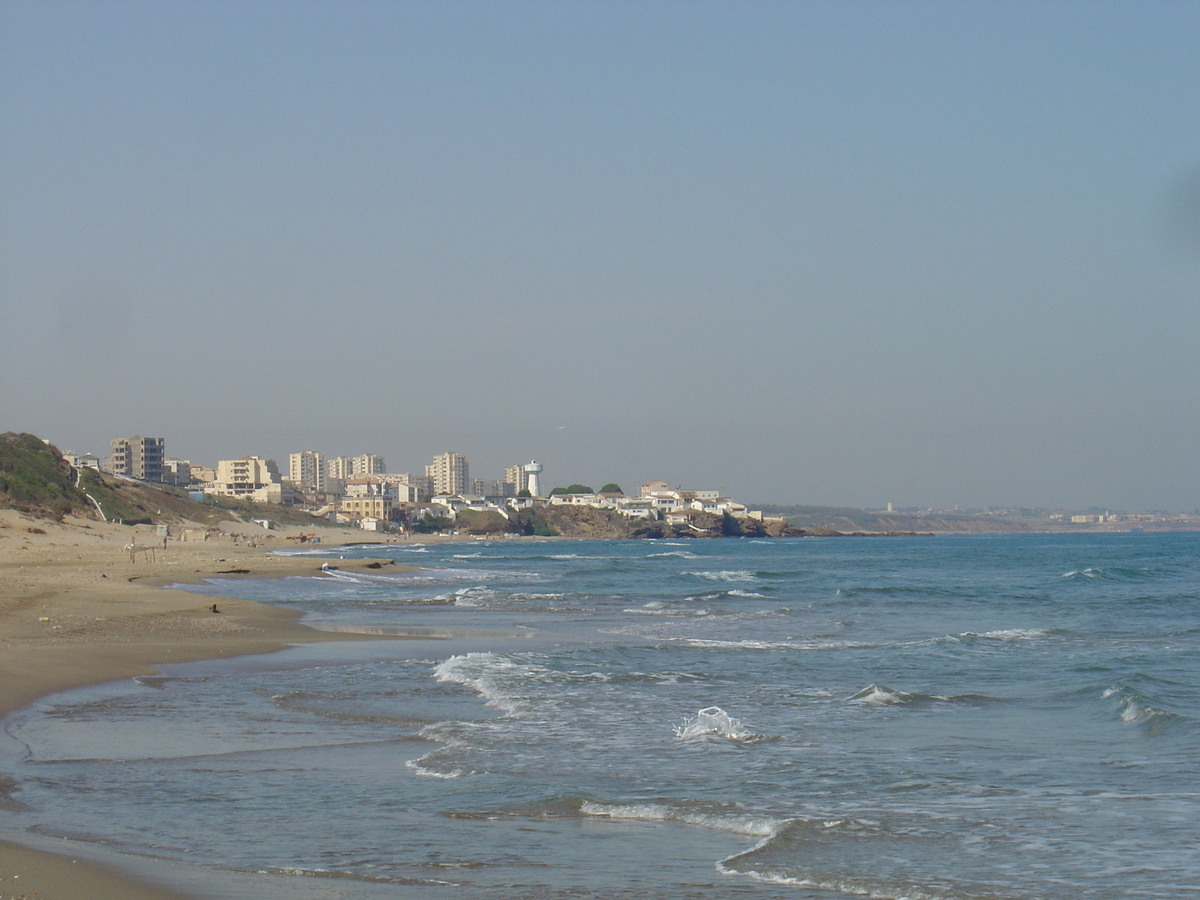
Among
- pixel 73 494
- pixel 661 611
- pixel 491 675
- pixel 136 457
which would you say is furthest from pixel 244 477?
pixel 491 675

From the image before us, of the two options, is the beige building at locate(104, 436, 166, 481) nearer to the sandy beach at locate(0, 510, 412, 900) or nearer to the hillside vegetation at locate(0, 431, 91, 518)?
the hillside vegetation at locate(0, 431, 91, 518)

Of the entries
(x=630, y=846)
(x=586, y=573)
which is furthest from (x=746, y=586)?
(x=630, y=846)

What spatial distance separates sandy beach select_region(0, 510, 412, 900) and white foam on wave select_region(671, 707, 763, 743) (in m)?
6.35

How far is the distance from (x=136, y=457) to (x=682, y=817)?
193818 millimetres

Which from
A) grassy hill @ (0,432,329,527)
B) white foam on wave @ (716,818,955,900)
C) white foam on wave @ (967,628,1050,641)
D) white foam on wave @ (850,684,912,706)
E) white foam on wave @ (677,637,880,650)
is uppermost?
grassy hill @ (0,432,329,527)

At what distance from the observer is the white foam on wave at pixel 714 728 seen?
444 inches

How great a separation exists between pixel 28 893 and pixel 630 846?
11.9 feet

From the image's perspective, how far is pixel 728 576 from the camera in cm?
4922

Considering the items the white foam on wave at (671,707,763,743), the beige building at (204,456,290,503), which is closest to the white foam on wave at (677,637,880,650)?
the white foam on wave at (671,707,763,743)

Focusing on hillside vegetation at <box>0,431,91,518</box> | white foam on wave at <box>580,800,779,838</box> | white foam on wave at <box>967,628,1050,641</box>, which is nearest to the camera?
white foam on wave at <box>580,800,779,838</box>

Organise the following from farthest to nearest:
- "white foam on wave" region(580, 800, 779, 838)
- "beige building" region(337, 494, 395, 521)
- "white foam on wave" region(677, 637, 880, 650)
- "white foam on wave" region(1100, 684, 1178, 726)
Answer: "beige building" region(337, 494, 395, 521)
"white foam on wave" region(677, 637, 880, 650)
"white foam on wave" region(1100, 684, 1178, 726)
"white foam on wave" region(580, 800, 779, 838)

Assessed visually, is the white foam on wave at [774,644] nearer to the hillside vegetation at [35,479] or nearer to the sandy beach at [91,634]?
the sandy beach at [91,634]

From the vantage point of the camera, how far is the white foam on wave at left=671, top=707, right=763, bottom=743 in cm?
1127

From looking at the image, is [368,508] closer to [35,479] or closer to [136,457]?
[136,457]
